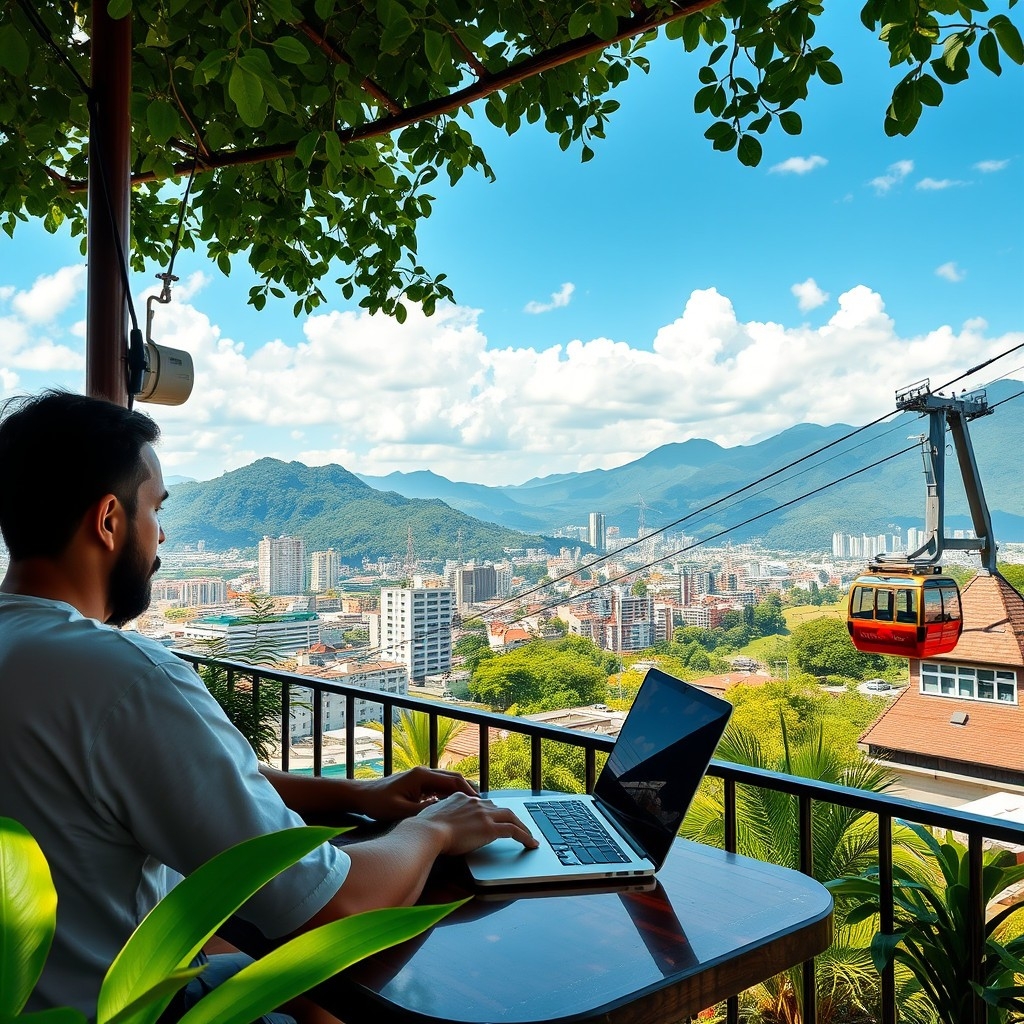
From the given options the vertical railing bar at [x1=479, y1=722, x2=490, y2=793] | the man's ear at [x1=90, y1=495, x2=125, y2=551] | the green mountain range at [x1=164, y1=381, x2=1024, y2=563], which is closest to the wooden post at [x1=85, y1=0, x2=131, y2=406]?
the man's ear at [x1=90, y1=495, x2=125, y2=551]

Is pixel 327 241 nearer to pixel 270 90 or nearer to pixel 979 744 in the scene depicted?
pixel 270 90

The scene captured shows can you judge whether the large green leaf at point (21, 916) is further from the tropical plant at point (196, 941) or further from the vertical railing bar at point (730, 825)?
the vertical railing bar at point (730, 825)

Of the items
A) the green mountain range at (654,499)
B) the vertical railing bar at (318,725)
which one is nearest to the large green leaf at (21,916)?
the vertical railing bar at (318,725)

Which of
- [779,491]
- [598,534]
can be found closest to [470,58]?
[598,534]

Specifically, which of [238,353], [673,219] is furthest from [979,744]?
[238,353]

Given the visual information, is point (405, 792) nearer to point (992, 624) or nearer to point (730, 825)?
point (730, 825)

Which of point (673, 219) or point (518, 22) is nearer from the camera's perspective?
point (518, 22)
